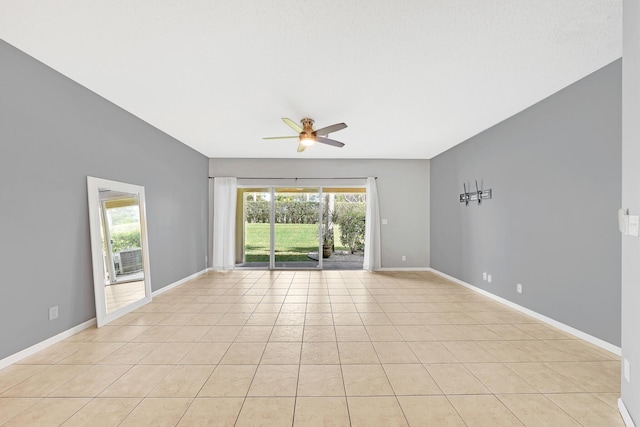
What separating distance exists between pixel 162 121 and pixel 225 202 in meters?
2.67

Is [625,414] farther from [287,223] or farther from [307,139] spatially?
[287,223]

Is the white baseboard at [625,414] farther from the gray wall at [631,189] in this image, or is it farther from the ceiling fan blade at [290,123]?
the ceiling fan blade at [290,123]

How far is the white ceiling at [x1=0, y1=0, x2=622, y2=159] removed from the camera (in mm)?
2000

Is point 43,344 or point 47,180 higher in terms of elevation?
point 47,180

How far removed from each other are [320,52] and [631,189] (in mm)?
2351

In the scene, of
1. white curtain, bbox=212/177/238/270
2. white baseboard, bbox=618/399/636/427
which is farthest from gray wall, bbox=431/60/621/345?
white curtain, bbox=212/177/238/270

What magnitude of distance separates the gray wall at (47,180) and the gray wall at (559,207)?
531 centimetres

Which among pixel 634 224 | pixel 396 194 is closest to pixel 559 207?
pixel 634 224

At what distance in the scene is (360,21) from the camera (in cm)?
211

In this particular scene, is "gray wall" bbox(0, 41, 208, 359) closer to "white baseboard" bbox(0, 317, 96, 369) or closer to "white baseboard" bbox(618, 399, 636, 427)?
"white baseboard" bbox(0, 317, 96, 369)

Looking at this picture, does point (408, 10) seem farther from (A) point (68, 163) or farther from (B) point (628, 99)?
(A) point (68, 163)

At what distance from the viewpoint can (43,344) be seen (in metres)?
2.74

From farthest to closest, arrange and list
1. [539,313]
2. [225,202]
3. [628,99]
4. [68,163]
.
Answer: [225,202] < [539,313] < [68,163] < [628,99]

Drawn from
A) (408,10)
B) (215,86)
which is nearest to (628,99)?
(408,10)
